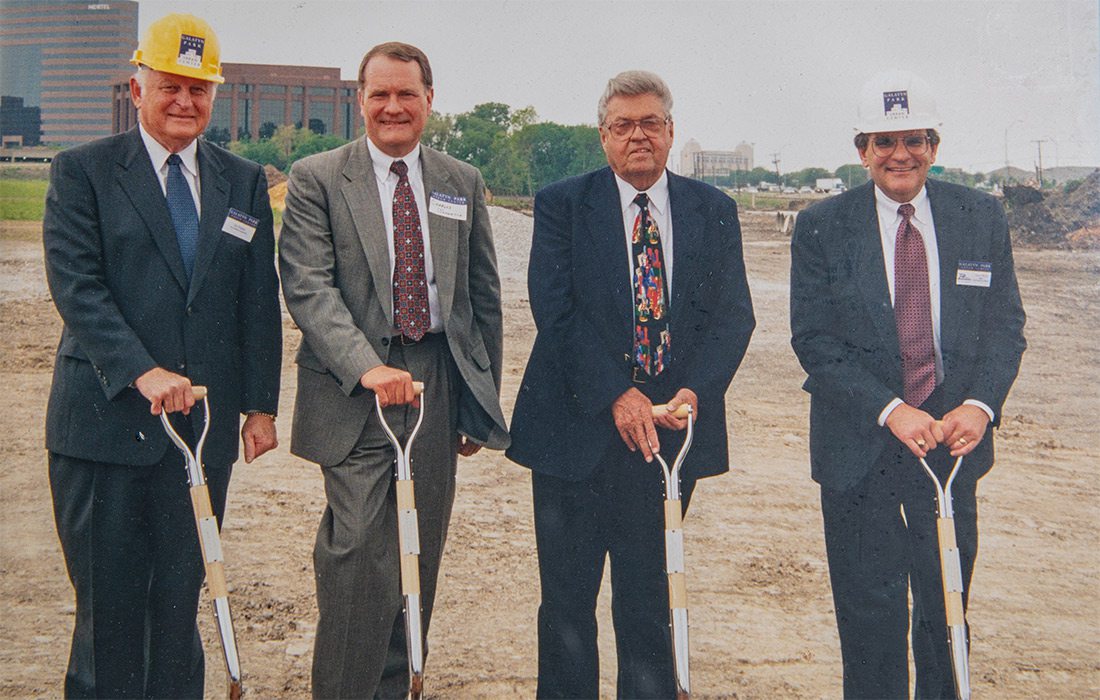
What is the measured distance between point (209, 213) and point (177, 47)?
0.51 m

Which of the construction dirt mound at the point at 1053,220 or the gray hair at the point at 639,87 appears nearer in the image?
the gray hair at the point at 639,87

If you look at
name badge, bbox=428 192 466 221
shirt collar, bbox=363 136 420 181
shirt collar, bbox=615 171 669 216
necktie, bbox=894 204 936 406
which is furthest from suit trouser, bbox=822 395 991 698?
shirt collar, bbox=363 136 420 181

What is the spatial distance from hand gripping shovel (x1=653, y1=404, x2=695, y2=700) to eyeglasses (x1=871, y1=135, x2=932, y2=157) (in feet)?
3.46

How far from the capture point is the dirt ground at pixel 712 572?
Answer: 167 inches

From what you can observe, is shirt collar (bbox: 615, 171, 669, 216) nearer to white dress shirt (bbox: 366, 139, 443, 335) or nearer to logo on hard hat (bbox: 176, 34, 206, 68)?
white dress shirt (bbox: 366, 139, 443, 335)

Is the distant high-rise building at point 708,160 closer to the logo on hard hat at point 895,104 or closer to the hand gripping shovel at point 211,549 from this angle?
the logo on hard hat at point 895,104

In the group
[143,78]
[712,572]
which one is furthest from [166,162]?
[712,572]

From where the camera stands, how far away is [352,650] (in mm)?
3328

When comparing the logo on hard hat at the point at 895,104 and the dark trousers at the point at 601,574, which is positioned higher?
the logo on hard hat at the point at 895,104

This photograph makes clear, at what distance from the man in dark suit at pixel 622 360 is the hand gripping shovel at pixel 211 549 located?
39.8 inches

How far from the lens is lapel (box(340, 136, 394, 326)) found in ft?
11.1

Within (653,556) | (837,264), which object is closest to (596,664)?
(653,556)

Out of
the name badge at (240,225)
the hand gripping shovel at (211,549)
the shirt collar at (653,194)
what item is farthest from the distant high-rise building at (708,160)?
the hand gripping shovel at (211,549)

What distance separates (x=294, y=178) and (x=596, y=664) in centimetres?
183
